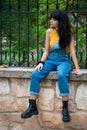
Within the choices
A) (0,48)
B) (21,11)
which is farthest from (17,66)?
(21,11)

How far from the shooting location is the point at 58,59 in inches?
221

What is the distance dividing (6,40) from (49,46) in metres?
1.23

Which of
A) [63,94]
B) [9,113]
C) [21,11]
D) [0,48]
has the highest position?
[21,11]

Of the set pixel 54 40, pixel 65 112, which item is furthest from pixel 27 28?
pixel 65 112

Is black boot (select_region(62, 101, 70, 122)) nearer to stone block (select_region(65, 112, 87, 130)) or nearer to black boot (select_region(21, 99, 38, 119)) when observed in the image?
stone block (select_region(65, 112, 87, 130))

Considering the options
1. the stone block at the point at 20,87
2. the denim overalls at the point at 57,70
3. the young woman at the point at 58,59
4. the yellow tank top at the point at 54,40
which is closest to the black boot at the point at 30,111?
the young woman at the point at 58,59

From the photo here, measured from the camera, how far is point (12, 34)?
6738 millimetres

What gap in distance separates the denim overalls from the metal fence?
17.8 inches

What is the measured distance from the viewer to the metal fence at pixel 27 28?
6.06 meters

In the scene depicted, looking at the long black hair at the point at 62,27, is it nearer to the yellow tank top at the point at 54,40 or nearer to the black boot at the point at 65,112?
the yellow tank top at the point at 54,40

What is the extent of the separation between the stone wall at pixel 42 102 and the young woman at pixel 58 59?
0.12m

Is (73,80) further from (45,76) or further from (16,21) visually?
(16,21)

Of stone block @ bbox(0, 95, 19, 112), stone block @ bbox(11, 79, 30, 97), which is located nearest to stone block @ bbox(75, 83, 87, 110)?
stone block @ bbox(11, 79, 30, 97)

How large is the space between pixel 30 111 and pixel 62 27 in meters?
1.18
